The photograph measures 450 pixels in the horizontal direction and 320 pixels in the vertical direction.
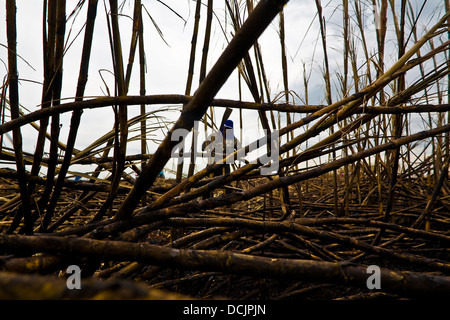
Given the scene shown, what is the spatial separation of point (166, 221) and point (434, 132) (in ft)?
2.37

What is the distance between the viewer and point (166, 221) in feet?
2.03

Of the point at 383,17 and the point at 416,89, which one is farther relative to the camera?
the point at 383,17

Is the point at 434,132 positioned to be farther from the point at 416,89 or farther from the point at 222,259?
the point at 222,259

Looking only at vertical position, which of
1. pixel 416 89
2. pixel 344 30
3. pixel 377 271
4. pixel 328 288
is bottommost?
pixel 328 288

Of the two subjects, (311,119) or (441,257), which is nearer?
(311,119)
